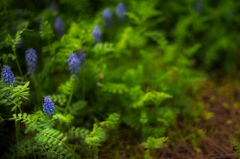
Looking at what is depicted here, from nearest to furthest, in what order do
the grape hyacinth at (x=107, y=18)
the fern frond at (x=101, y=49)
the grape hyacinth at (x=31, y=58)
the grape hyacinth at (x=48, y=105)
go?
the grape hyacinth at (x=48, y=105)
the grape hyacinth at (x=31, y=58)
the fern frond at (x=101, y=49)
the grape hyacinth at (x=107, y=18)

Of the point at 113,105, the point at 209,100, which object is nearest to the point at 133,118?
the point at 113,105

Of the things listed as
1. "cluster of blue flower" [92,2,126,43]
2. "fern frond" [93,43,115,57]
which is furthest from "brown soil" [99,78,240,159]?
"cluster of blue flower" [92,2,126,43]

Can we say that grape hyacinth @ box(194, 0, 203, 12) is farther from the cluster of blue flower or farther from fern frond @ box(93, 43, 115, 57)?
fern frond @ box(93, 43, 115, 57)

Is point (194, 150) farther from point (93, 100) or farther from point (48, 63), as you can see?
point (48, 63)

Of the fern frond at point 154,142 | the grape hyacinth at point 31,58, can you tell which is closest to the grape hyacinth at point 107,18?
the grape hyacinth at point 31,58

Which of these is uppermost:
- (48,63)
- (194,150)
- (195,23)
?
(195,23)

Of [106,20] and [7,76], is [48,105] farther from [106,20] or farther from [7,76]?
[106,20]

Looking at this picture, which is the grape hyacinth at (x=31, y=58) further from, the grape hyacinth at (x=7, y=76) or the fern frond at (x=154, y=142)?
the fern frond at (x=154, y=142)

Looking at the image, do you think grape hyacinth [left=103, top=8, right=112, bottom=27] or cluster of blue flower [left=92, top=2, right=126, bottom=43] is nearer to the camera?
cluster of blue flower [left=92, top=2, right=126, bottom=43]

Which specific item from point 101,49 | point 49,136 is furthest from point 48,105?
point 101,49

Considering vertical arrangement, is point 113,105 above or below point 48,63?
below

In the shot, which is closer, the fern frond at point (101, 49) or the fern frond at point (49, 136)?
the fern frond at point (49, 136)
